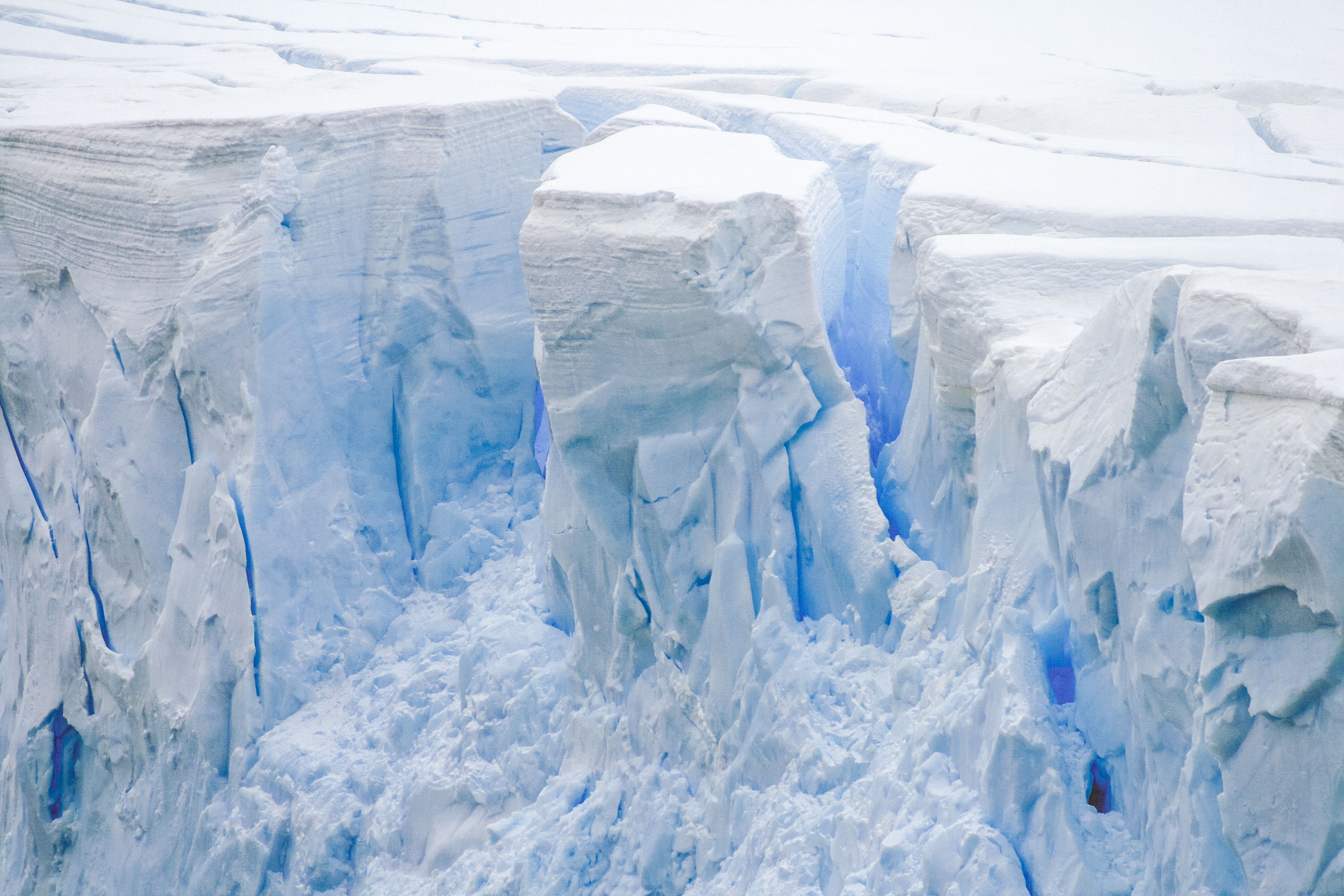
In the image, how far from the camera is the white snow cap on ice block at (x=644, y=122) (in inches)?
159

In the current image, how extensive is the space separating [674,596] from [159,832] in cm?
218

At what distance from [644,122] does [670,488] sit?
1.71 m

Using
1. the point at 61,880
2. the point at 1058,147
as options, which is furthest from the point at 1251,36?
the point at 61,880

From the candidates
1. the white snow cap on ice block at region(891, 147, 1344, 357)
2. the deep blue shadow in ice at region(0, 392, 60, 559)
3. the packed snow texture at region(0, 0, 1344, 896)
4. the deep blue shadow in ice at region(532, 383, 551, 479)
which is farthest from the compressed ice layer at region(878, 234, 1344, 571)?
the deep blue shadow in ice at region(0, 392, 60, 559)

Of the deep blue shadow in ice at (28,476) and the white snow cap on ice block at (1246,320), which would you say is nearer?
the white snow cap on ice block at (1246,320)

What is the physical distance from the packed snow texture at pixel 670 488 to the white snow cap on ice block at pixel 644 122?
0.04m

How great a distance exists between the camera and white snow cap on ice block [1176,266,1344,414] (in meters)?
1.80

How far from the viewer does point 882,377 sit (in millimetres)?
3568

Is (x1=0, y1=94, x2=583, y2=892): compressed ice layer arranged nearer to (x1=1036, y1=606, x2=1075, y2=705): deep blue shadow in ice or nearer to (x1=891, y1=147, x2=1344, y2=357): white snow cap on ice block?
(x1=891, y1=147, x2=1344, y2=357): white snow cap on ice block

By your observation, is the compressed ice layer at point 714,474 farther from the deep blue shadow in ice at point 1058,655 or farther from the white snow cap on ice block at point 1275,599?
the white snow cap on ice block at point 1275,599

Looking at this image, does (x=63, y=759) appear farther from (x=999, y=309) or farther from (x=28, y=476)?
(x=999, y=309)

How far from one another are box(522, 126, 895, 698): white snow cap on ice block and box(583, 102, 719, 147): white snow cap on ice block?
2.68 feet

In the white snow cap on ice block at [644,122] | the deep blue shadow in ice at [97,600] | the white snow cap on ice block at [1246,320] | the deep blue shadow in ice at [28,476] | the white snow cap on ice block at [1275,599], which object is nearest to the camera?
the white snow cap on ice block at [1275,599]

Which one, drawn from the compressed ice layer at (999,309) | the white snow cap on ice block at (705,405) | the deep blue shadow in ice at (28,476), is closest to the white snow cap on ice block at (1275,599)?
the compressed ice layer at (999,309)
